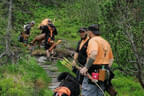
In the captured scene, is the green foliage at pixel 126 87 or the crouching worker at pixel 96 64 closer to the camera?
the crouching worker at pixel 96 64

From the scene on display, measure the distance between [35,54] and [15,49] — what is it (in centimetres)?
250

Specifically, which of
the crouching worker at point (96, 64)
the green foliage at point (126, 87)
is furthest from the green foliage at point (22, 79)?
the green foliage at point (126, 87)

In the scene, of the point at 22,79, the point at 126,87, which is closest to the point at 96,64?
the point at 22,79

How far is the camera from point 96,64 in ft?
18.5

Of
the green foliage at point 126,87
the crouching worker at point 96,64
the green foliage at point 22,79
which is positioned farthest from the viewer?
the green foliage at point 126,87

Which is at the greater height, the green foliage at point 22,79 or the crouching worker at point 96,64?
the crouching worker at point 96,64

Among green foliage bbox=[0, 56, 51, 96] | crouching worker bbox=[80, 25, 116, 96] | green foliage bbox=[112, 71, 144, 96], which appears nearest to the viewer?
crouching worker bbox=[80, 25, 116, 96]

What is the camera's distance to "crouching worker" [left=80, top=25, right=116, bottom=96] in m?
5.42

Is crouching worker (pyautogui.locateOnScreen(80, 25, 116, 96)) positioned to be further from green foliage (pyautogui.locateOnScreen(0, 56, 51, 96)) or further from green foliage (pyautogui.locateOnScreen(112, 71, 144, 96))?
green foliage (pyautogui.locateOnScreen(112, 71, 144, 96))

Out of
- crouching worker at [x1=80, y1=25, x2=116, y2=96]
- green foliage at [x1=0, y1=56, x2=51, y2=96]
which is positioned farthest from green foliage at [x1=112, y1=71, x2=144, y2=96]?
crouching worker at [x1=80, y1=25, x2=116, y2=96]

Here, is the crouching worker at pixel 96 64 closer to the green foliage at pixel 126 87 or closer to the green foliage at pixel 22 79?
the green foliage at pixel 22 79

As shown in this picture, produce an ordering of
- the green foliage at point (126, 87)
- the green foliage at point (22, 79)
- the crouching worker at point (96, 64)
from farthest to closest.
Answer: the green foliage at point (126, 87), the green foliage at point (22, 79), the crouching worker at point (96, 64)

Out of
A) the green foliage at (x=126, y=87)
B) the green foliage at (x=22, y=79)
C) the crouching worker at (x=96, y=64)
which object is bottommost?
the green foliage at (x=126, y=87)

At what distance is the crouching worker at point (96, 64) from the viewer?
5.42 meters
